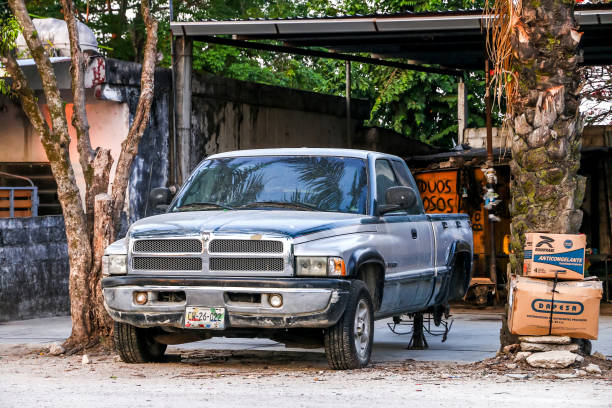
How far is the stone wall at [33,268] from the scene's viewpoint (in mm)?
14609

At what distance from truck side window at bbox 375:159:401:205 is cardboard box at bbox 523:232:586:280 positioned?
5.27ft

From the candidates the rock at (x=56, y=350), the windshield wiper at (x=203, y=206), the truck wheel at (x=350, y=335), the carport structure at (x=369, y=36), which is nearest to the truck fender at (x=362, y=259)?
the truck wheel at (x=350, y=335)

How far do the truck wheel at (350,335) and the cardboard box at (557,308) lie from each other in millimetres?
1315

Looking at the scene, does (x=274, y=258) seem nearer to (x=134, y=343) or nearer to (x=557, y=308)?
(x=134, y=343)

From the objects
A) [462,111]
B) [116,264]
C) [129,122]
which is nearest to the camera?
[116,264]

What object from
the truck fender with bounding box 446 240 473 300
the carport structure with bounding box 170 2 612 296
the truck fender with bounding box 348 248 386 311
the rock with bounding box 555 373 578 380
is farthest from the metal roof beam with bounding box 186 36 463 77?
the rock with bounding box 555 373 578 380

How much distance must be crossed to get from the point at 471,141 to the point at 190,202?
13.2 m

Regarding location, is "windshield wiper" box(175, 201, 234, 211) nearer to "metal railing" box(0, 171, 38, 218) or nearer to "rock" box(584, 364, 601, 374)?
"rock" box(584, 364, 601, 374)

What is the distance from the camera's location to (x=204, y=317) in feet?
28.8

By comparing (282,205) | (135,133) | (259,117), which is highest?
(259,117)

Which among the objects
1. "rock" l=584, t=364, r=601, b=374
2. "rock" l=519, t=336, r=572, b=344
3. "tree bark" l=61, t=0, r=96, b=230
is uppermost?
"tree bark" l=61, t=0, r=96, b=230

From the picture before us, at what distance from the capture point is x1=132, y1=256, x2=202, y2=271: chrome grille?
29.5ft

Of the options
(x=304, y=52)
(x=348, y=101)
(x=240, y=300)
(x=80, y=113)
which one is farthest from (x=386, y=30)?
(x=240, y=300)

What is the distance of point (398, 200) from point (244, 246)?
170cm
